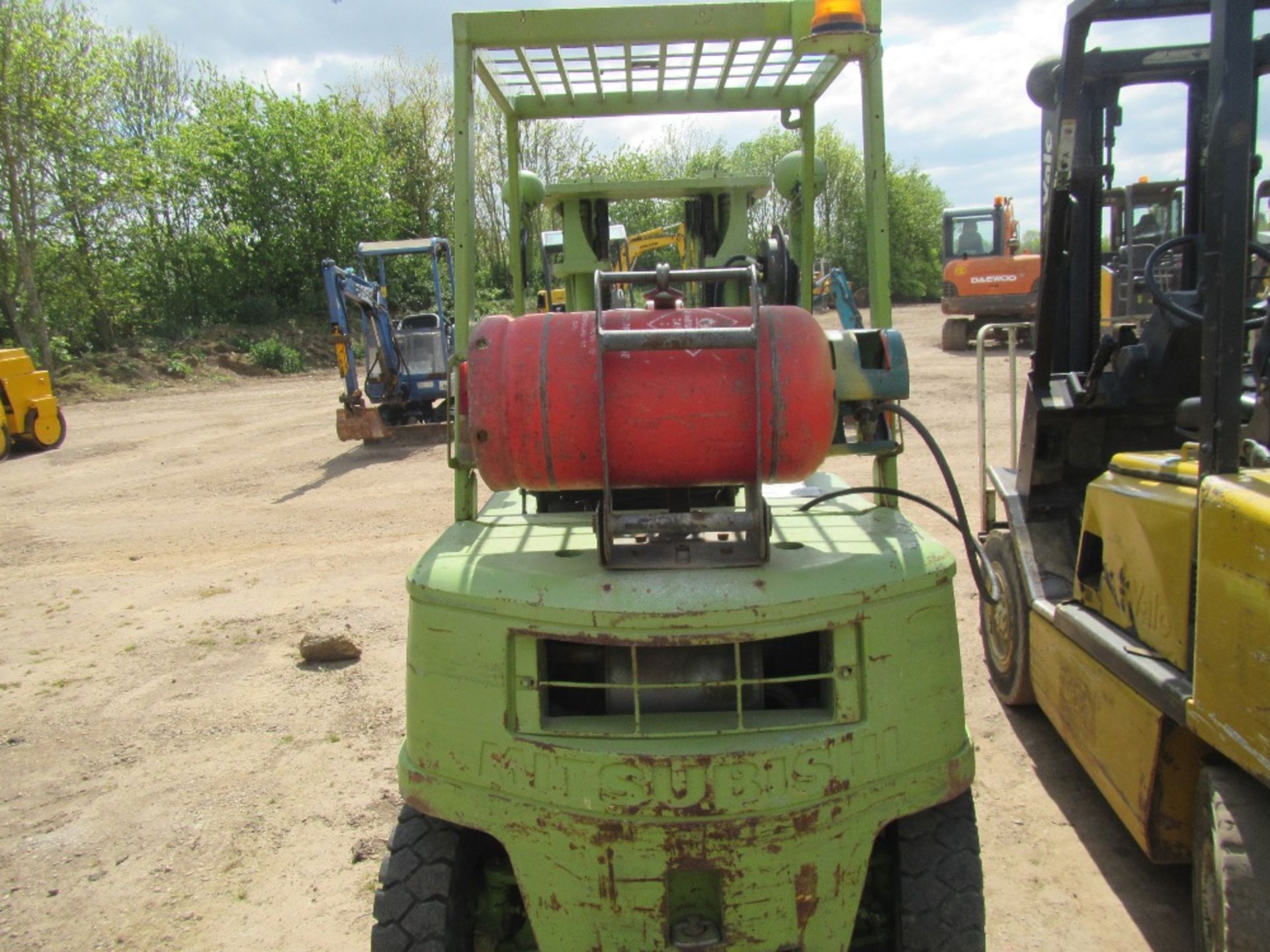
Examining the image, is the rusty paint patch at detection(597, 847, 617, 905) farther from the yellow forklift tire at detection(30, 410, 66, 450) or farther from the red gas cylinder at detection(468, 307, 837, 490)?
the yellow forklift tire at detection(30, 410, 66, 450)

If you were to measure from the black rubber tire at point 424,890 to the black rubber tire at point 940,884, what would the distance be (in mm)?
1089

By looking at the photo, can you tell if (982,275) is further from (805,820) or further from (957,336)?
(805,820)

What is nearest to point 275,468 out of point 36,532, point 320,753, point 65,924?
point 36,532

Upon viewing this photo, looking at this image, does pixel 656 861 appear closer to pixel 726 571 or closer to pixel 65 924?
pixel 726 571

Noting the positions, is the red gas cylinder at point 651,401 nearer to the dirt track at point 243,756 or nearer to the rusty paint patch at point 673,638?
the rusty paint patch at point 673,638

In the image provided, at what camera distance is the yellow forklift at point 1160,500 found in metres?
2.30

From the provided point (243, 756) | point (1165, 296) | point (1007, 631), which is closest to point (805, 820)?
point (1165, 296)

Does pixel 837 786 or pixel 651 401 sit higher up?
pixel 651 401

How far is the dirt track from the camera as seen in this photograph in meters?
3.22

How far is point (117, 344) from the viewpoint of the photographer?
26078mm

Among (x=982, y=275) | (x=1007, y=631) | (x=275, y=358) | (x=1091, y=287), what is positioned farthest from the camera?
(x=275, y=358)

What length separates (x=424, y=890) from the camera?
2342 millimetres

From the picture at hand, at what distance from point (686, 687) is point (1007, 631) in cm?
278

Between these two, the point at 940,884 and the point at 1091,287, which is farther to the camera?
the point at 1091,287
